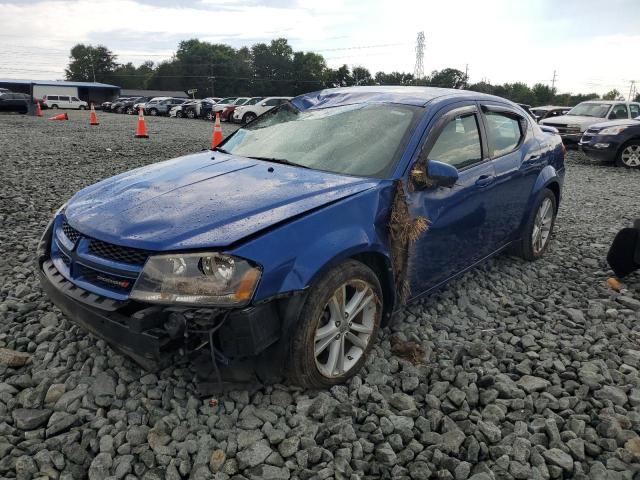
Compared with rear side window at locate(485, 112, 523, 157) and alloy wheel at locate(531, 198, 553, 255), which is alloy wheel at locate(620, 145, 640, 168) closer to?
alloy wheel at locate(531, 198, 553, 255)

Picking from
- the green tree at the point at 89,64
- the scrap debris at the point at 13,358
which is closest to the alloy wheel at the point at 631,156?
the scrap debris at the point at 13,358

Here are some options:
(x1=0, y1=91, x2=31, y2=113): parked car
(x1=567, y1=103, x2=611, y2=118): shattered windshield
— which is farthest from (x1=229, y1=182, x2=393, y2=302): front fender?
(x1=0, y1=91, x2=31, y2=113): parked car

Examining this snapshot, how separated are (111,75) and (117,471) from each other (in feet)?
406

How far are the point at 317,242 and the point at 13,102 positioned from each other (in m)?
28.5

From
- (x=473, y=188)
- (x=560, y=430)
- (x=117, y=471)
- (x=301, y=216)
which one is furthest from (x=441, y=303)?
(x=117, y=471)

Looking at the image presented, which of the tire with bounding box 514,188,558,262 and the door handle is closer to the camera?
the door handle

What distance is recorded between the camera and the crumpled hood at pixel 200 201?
2262 mm

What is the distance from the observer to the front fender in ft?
7.18

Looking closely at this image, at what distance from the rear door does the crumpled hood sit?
147 cm

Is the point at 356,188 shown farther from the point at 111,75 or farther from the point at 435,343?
the point at 111,75

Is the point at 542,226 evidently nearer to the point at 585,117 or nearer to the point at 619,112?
the point at 585,117

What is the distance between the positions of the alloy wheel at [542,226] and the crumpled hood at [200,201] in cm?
251

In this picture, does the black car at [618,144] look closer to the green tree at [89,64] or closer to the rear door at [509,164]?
the rear door at [509,164]

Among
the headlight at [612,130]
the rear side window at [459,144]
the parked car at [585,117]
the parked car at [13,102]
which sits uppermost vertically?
the parked car at [13,102]
